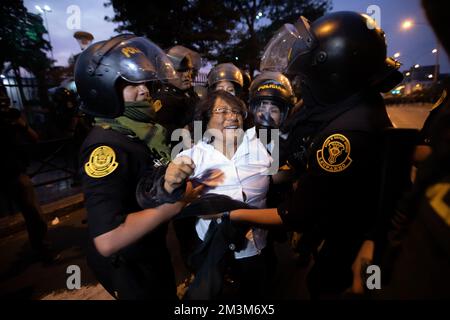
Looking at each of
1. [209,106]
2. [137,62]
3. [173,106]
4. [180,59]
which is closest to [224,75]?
[180,59]

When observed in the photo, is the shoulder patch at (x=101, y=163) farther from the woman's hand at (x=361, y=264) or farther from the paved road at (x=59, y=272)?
the paved road at (x=59, y=272)

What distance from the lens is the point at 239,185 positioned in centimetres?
173

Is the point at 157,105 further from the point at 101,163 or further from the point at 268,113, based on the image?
the point at 101,163

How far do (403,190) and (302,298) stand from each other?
2.12m

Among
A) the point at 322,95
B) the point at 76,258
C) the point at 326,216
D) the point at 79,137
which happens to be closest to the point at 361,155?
the point at 326,216

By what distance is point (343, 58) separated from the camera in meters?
1.33

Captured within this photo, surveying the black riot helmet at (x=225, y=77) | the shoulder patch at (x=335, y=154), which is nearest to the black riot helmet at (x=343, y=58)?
the shoulder patch at (x=335, y=154)

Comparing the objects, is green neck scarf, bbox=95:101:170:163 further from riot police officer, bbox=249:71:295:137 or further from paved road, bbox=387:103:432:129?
paved road, bbox=387:103:432:129

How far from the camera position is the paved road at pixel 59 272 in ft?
8.51

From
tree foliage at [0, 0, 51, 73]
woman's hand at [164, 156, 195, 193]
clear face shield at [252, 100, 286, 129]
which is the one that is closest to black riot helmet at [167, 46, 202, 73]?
clear face shield at [252, 100, 286, 129]

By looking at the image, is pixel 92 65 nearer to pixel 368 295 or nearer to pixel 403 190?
pixel 403 190

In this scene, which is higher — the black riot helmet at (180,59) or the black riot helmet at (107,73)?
the black riot helmet at (180,59)

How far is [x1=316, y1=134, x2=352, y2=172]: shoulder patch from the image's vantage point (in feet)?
3.70

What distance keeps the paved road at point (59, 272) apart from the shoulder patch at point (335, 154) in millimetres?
1652
